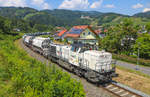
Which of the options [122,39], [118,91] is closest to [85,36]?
[122,39]

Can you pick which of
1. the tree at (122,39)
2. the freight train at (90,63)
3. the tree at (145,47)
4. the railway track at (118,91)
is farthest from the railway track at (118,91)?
the tree at (122,39)

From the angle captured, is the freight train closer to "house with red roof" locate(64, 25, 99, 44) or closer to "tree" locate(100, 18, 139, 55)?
"tree" locate(100, 18, 139, 55)

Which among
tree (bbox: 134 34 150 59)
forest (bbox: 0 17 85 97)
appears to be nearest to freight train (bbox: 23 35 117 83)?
forest (bbox: 0 17 85 97)

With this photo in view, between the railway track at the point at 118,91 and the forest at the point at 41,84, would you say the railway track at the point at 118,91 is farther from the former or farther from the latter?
the forest at the point at 41,84

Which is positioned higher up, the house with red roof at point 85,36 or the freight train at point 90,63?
the house with red roof at point 85,36

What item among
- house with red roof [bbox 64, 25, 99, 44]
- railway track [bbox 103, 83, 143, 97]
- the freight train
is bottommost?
railway track [bbox 103, 83, 143, 97]

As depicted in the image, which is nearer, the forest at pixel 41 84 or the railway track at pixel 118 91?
the forest at pixel 41 84

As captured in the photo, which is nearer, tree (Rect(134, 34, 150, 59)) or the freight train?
the freight train

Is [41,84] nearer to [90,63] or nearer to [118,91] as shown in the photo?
[90,63]

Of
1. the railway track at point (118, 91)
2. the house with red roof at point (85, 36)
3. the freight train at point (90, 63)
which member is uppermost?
the house with red roof at point (85, 36)

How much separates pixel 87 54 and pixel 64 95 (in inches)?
374

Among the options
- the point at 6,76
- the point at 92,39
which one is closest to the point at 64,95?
the point at 6,76

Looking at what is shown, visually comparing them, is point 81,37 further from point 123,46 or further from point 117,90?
point 117,90

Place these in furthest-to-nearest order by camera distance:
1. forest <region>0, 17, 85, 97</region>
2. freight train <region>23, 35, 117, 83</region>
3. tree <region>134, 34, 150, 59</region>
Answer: tree <region>134, 34, 150, 59</region> → freight train <region>23, 35, 117, 83</region> → forest <region>0, 17, 85, 97</region>
